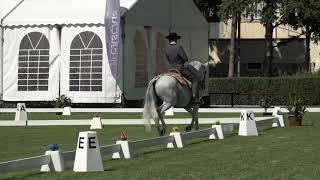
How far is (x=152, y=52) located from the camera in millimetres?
37875

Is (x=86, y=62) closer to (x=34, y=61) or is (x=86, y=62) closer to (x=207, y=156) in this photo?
(x=34, y=61)

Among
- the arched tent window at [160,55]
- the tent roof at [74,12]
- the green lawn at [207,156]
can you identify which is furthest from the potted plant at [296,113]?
the arched tent window at [160,55]

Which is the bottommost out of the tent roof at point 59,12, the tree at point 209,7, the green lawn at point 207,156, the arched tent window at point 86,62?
the green lawn at point 207,156

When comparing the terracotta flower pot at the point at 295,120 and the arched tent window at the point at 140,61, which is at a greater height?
the arched tent window at the point at 140,61

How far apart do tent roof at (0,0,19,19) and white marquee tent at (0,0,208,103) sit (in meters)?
0.21

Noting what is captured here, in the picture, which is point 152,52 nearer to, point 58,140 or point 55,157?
point 58,140

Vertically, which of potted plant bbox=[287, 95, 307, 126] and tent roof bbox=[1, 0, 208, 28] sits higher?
tent roof bbox=[1, 0, 208, 28]

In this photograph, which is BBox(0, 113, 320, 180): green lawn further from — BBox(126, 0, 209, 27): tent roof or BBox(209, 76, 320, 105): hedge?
BBox(209, 76, 320, 105): hedge

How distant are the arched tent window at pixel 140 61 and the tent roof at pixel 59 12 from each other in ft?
6.59

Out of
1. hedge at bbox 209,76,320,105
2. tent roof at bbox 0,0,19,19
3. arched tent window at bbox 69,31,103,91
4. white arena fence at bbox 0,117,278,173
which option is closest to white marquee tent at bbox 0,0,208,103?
arched tent window at bbox 69,31,103,91

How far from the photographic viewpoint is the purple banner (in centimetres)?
3362

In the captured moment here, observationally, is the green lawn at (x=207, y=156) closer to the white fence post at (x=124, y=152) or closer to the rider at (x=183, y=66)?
the white fence post at (x=124, y=152)

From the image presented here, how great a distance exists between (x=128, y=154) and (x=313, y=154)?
350cm

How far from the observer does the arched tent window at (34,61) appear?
35562mm
